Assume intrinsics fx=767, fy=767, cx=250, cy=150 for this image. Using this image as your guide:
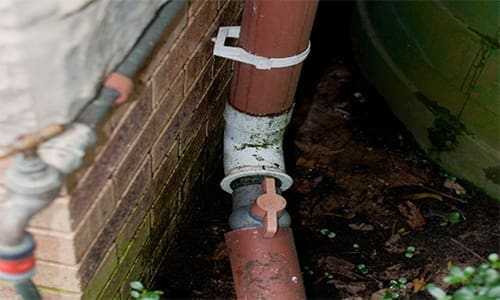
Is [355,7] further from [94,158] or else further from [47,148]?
[47,148]

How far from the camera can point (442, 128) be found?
3.58 metres

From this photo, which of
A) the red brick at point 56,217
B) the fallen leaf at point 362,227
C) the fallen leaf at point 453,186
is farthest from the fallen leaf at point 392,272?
the red brick at point 56,217

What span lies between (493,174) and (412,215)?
0.43m

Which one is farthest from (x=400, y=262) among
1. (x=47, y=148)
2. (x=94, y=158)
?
(x=47, y=148)


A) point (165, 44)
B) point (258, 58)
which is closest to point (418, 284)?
point (258, 58)

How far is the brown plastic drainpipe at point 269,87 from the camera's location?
7.61 ft

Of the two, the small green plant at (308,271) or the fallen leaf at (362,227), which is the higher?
the fallen leaf at (362,227)

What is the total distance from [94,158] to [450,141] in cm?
214

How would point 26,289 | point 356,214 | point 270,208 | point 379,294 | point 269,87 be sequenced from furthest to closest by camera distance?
point 356,214
point 379,294
point 269,87
point 270,208
point 26,289

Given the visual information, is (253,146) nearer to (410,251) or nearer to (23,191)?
(410,251)

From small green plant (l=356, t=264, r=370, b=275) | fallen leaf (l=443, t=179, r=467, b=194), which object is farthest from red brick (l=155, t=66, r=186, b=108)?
fallen leaf (l=443, t=179, r=467, b=194)

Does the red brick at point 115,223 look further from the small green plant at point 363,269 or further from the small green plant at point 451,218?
the small green plant at point 451,218

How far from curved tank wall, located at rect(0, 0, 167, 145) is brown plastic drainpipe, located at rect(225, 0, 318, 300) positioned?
0.69 m

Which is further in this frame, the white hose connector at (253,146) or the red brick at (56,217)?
the white hose connector at (253,146)
